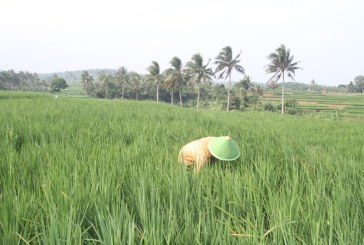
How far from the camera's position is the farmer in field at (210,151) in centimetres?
211

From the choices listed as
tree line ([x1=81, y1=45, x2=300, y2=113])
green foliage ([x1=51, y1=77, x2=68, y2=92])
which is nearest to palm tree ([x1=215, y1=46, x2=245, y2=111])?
tree line ([x1=81, y1=45, x2=300, y2=113])

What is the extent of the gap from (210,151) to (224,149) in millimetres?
105

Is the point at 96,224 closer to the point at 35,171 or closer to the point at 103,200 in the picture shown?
the point at 103,200

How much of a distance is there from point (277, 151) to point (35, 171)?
7.37 feet

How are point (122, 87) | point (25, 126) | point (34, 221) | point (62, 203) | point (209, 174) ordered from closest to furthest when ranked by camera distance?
1. point (34, 221)
2. point (62, 203)
3. point (209, 174)
4. point (25, 126)
5. point (122, 87)

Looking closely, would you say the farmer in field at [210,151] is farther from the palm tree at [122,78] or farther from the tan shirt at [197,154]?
the palm tree at [122,78]

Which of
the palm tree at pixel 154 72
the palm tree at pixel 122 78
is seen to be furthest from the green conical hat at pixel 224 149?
the palm tree at pixel 122 78

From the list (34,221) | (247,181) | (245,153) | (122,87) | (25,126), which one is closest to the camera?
(34,221)

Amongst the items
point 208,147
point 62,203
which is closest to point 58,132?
point 208,147

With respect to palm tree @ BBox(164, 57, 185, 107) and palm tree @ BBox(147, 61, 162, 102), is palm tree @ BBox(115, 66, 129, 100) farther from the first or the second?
palm tree @ BBox(164, 57, 185, 107)

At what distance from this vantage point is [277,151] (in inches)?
118

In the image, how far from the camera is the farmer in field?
2.11 meters

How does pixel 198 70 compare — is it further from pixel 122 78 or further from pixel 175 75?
pixel 122 78

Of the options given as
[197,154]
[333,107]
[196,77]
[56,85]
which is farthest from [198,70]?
[56,85]
